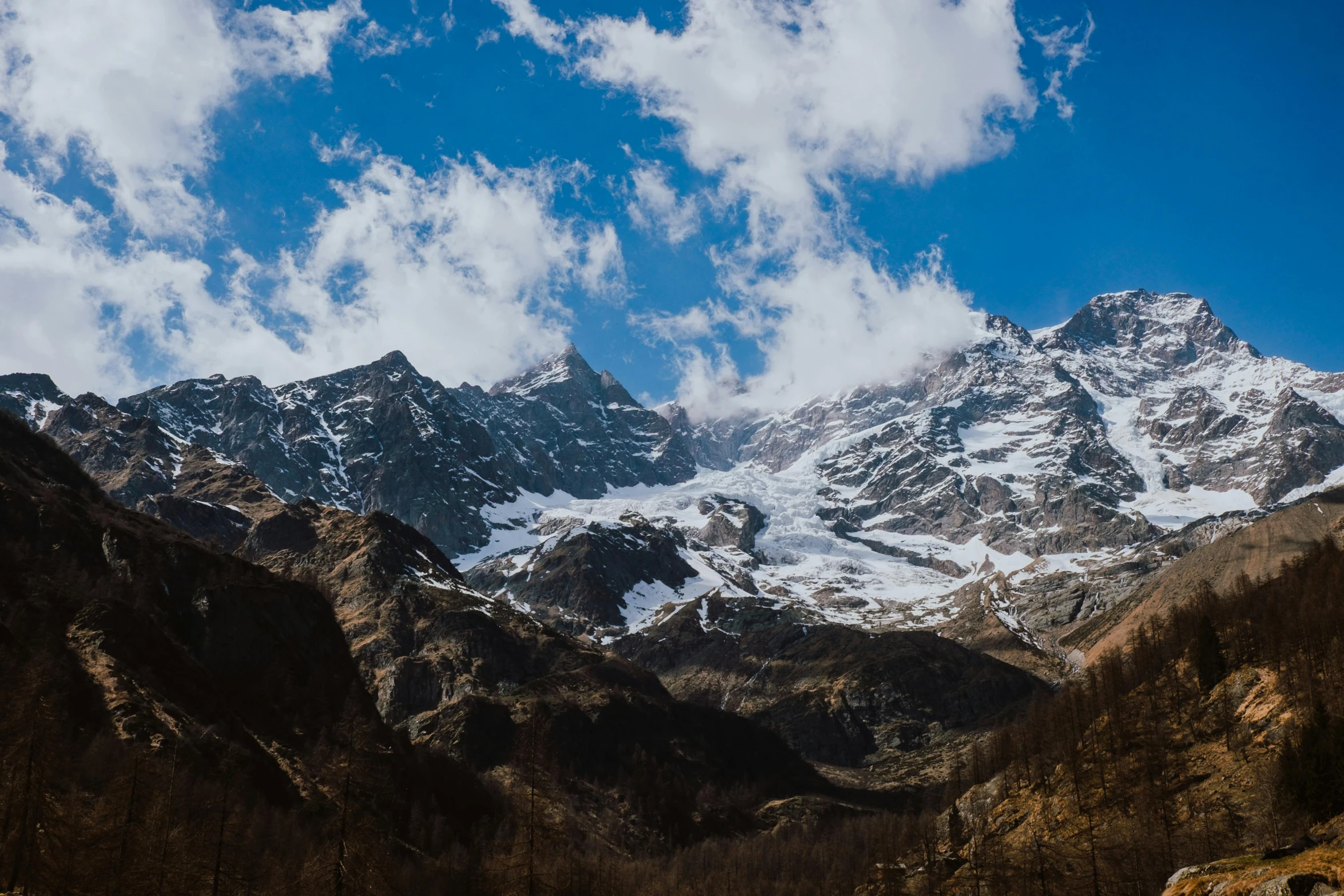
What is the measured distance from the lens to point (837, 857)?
169375 millimetres

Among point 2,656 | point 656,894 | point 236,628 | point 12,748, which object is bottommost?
point 656,894

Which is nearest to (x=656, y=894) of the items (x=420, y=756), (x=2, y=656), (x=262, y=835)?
(x=420, y=756)

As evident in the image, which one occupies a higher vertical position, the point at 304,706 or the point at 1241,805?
the point at 304,706

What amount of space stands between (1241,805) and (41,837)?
92.3 metres

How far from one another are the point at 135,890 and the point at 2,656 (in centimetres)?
4232

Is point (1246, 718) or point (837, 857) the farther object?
point (837, 857)

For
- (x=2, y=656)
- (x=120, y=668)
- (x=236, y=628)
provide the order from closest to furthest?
1. (x=2, y=656)
2. (x=120, y=668)
3. (x=236, y=628)

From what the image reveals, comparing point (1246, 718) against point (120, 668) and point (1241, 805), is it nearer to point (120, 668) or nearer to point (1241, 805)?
point (1241, 805)

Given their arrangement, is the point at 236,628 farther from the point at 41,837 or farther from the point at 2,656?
the point at 41,837

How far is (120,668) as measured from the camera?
343ft

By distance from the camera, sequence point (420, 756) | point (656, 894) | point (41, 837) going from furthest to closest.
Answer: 1. point (420, 756)
2. point (656, 894)
3. point (41, 837)

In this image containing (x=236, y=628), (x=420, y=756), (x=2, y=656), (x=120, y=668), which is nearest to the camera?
(x=2, y=656)

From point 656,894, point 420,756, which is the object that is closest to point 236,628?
point 420,756

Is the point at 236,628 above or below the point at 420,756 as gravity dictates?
above
